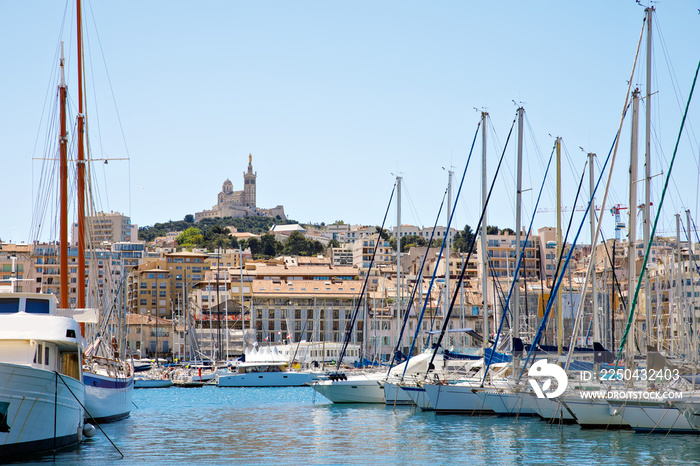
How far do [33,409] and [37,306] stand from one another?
425cm

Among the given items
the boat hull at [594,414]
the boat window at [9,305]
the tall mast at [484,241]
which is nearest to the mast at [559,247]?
the tall mast at [484,241]

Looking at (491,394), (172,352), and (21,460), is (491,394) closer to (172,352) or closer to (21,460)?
(21,460)

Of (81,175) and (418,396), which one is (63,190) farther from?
(418,396)

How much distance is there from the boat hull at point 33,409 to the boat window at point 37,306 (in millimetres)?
2435

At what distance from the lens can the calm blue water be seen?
26562 millimetres

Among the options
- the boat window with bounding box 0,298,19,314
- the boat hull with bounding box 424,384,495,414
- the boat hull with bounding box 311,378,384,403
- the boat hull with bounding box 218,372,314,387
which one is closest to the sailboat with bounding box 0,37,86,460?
the boat window with bounding box 0,298,19,314

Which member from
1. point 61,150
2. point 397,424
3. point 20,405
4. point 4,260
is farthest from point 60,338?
A: point 4,260

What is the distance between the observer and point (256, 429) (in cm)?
3662

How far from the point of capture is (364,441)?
103 feet

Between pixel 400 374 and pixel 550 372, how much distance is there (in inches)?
547

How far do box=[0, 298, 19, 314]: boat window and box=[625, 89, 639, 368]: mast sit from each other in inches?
758

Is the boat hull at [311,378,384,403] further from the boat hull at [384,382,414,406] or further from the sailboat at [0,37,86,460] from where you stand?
the sailboat at [0,37,86,460]

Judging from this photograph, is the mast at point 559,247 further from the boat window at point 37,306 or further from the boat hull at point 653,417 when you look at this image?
the boat window at point 37,306

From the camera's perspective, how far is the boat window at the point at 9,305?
86.6 feet
